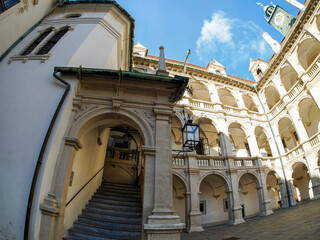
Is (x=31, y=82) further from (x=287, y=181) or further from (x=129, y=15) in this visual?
(x=287, y=181)

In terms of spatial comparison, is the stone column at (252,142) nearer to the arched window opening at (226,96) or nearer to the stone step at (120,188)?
the arched window opening at (226,96)

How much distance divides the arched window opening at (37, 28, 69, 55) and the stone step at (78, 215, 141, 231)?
21.3ft

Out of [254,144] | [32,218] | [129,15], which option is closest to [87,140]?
[32,218]

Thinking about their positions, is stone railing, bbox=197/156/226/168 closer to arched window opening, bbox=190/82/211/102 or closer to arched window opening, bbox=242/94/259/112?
arched window opening, bbox=190/82/211/102

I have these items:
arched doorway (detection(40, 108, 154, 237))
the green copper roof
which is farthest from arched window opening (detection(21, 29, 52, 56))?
arched doorway (detection(40, 108, 154, 237))

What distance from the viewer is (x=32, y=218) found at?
3.96 meters

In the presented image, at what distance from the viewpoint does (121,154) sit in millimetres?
11938

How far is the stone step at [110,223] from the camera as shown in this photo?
5793mm

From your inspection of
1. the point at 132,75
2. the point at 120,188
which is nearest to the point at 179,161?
the point at 120,188

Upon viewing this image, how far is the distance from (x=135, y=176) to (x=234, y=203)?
319 inches

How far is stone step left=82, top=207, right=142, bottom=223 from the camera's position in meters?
6.27

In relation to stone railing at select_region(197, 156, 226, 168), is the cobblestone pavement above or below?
below

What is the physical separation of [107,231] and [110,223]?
1.19 feet

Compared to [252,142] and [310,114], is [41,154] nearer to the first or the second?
[252,142]
